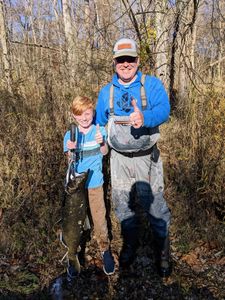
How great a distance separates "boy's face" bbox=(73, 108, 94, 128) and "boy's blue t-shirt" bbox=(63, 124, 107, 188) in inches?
2.9

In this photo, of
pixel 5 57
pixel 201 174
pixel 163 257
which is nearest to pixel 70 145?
pixel 163 257

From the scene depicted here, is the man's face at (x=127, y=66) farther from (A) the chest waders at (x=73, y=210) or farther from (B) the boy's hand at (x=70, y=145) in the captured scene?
(B) the boy's hand at (x=70, y=145)

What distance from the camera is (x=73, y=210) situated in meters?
2.61

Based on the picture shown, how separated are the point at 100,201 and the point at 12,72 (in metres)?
2.70

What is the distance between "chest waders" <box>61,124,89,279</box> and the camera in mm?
2516

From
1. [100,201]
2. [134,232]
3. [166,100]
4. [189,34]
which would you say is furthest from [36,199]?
[189,34]

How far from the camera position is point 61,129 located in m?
3.64

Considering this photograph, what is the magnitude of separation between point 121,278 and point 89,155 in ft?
4.25

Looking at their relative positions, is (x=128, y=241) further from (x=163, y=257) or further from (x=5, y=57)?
(x=5, y=57)

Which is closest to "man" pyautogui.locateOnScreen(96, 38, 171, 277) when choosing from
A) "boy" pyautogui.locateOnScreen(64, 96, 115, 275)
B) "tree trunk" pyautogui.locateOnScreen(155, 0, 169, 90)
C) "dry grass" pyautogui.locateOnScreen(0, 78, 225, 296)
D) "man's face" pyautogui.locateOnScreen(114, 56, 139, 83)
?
"man's face" pyautogui.locateOnScreen(114, 56, 139, 83)

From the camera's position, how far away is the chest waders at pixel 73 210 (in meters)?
2.52

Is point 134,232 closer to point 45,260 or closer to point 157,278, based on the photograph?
point 157,278

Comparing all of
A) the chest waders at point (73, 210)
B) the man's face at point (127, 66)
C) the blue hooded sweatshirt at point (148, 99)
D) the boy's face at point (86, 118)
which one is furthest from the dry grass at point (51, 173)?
the man's face at point (127, 66)

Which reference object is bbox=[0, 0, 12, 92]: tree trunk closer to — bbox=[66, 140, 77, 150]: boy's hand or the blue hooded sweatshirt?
bbox=[66, 140, 77, 150]: boy's hand
